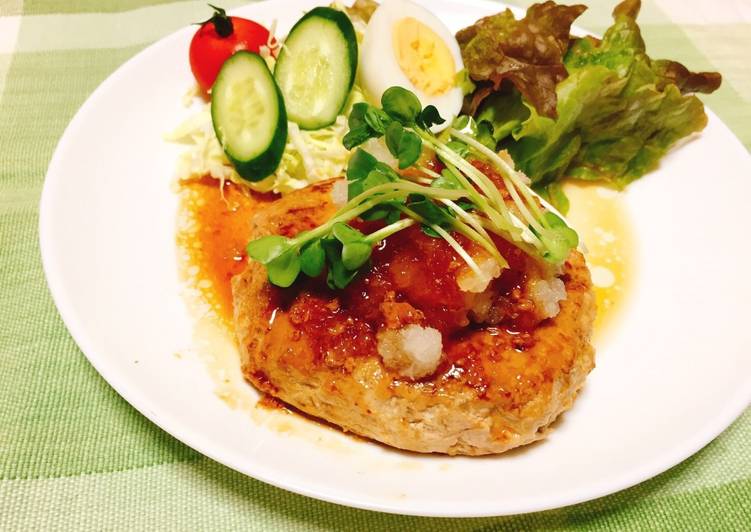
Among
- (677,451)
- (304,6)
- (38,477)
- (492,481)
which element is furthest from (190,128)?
(677,451)

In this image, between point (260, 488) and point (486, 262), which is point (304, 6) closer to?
point (486, 262)

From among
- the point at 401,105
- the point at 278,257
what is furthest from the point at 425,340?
the point at 401,105

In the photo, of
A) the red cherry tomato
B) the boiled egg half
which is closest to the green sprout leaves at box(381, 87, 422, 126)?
the boiled egg half

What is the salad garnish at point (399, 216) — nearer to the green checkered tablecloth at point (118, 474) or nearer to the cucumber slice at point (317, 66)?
the green checkered tablecloth at point (118, 474)

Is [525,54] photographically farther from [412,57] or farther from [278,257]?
[278,257]

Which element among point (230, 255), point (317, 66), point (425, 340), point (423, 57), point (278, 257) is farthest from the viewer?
point (423, 57)

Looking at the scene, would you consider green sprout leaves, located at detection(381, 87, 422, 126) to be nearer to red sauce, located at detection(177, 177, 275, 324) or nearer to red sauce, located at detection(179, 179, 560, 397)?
red sauce, located at detection(179, 179, 560, 397)
